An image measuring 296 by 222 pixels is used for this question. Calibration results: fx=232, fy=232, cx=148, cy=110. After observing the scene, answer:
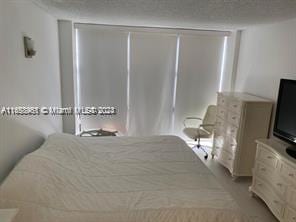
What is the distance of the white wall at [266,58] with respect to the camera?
10.3 feet

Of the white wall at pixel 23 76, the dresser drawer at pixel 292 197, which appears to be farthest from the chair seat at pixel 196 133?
the white wall at pixel 23 76

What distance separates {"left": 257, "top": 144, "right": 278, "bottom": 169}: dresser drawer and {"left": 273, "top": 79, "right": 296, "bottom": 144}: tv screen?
0.84 ft

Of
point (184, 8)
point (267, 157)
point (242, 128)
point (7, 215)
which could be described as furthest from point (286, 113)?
point (7, 215)

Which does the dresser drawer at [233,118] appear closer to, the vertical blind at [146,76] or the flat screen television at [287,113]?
the flat screen television at [287,113]

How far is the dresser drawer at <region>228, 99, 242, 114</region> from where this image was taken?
341cm

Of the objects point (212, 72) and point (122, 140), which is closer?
point (122, 140)

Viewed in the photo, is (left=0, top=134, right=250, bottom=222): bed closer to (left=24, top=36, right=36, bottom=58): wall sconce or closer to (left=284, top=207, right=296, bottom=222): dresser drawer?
(left=284, top=207, right=296, bottom=222): dresser drawer

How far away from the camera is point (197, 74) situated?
15.8 feet

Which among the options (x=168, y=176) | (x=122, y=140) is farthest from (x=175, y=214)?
(x=122, y=140)

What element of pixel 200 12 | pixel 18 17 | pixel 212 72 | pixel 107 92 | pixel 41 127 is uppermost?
pixel 200 12

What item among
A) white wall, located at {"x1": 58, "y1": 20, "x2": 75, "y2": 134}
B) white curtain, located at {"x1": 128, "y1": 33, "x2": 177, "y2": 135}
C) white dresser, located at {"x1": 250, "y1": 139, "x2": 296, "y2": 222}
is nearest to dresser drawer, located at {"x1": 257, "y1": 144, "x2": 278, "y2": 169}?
white dresser, located at {"x1": 250, "y1": 139, "x2": 296, "y2": 222}

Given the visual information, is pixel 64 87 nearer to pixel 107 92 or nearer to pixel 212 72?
pixel 107 92

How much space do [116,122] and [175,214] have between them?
3.18 metres

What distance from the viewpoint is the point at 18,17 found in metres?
2.27
